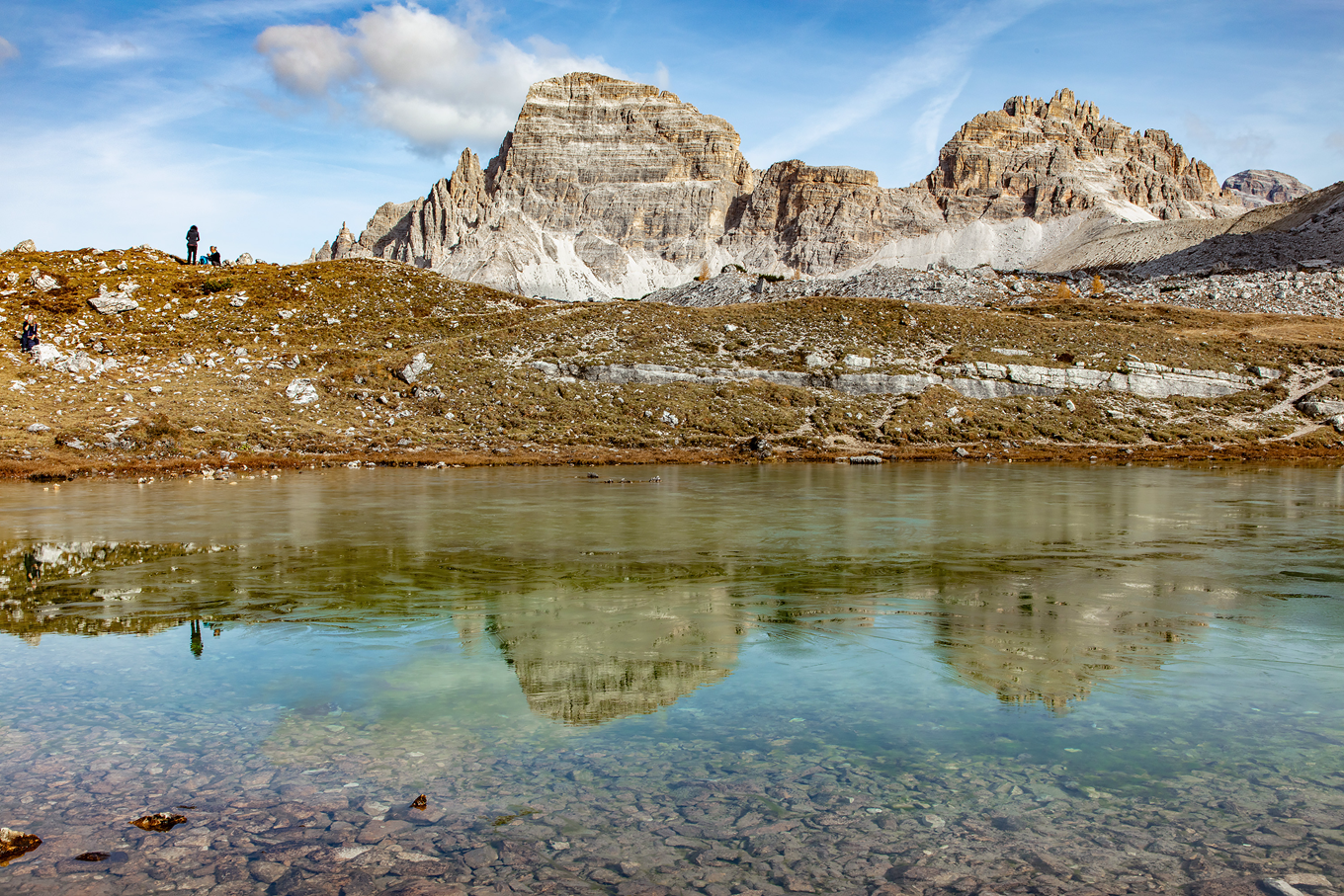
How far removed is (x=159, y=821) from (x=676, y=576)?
9.64 meters

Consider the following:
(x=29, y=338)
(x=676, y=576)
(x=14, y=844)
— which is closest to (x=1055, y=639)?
(x=676, y=576)

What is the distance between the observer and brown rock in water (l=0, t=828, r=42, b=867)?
213 inches

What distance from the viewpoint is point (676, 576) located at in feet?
48.5

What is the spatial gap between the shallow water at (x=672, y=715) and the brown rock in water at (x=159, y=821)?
0.08m

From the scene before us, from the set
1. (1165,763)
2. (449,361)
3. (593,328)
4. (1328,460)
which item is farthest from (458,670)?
(593,328)

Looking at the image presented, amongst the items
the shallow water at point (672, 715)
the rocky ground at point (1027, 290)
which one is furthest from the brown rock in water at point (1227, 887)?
the rocky ground at point (1027, 290)

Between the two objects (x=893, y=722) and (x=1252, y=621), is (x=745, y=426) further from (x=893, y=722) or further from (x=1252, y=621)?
(x=893, y=722)

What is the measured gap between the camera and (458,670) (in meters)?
9.41

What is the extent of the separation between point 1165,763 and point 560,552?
12.1 metres

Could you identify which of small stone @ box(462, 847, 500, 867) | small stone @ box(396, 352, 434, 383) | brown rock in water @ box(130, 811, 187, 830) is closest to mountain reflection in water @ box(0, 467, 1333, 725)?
small stone @ box(462, 847, 500, 867)

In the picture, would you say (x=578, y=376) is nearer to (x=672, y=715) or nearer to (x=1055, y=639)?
(x=1055, y=639)

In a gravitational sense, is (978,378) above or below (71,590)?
above

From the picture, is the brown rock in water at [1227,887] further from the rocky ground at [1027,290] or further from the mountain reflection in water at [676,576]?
the rocky ground at [1027,290]

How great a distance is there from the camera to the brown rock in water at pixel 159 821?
584 cm
